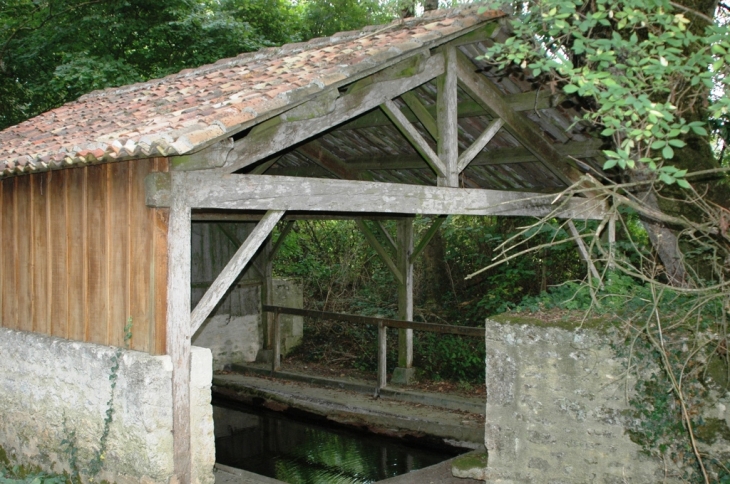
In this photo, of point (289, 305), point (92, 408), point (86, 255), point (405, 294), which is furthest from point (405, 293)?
point (92, 408)

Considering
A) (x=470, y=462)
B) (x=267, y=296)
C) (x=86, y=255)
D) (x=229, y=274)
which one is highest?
(x=86, y=255)

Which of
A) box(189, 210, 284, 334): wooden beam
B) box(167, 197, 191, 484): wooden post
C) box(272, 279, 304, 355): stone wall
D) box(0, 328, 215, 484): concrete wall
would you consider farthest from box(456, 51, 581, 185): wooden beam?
box(272, 279, 304, 355): stone wall

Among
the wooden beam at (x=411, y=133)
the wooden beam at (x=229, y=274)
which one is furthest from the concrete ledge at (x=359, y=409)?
the wooden beam at (x=229, y=274)

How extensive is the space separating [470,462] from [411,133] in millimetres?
2807

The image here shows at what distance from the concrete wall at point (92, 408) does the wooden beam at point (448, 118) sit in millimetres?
2728

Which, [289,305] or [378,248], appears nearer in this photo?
[378,248]

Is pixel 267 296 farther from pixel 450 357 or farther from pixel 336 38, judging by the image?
pixel 336 38

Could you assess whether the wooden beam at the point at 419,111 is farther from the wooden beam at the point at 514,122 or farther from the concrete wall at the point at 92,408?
the concrete wall at the point at 92,408

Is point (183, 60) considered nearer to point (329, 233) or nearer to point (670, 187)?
point (329, 233)

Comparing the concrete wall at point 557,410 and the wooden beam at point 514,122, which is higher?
the wooden beam at point 514,122

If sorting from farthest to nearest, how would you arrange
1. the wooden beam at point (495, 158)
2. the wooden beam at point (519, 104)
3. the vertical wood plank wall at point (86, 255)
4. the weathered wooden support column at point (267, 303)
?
the weathered wooden support column at point (267, 303) < the wooden beam at point (495, 158) < the wooden beam at point (519, 104) < the vertical wood plank wall at point (86, 255)

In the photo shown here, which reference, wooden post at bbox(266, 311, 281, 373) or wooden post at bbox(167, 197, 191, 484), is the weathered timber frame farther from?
wooden post at bbox(266, 311, 281, 373)

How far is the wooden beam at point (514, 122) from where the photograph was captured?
6293 millimetres

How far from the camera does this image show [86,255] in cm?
527
